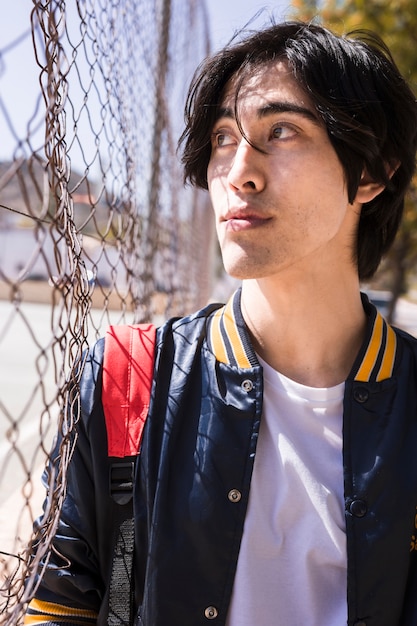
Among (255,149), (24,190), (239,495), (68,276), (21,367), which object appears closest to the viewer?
(24,190)

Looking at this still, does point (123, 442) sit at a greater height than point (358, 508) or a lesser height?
greater

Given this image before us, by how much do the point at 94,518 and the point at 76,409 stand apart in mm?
251

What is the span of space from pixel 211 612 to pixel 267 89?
126 cm

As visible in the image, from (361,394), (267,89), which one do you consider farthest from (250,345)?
(267,89)

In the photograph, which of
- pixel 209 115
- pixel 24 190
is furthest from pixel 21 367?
pixel 24 190

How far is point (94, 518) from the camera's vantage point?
59.9 inches

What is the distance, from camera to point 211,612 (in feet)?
4.79

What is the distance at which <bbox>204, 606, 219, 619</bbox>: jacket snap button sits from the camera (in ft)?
4.78

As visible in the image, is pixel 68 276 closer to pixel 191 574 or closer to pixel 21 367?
pixel 191 574

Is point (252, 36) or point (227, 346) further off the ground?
point (252, 36)

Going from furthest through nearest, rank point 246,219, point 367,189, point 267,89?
point 367,189, point 267,89, point 246,219

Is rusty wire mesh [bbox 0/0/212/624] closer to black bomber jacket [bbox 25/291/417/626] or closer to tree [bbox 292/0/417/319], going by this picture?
black bomber jacket [bbox 25/291/417/626]

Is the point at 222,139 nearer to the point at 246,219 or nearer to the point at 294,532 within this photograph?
the point at 246,219

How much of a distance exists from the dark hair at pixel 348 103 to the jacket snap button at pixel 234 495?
792 mm
